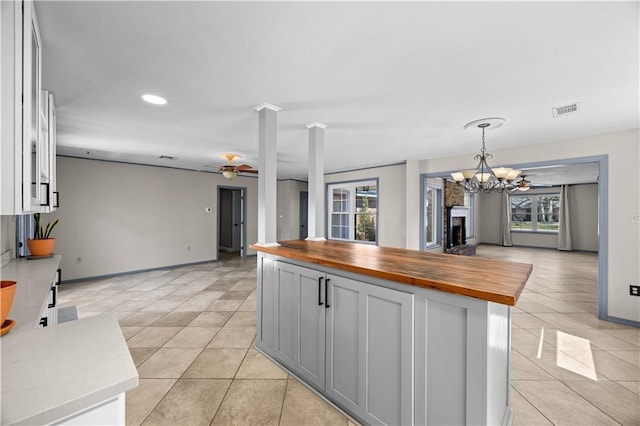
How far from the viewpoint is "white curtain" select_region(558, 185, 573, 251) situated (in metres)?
8.87

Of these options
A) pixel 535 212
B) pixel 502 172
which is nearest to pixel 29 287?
pixel 502 172

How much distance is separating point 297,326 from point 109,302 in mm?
3481

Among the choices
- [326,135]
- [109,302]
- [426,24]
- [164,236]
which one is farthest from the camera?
[164,236]

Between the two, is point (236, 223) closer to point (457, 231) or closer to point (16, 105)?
point (457, 231)

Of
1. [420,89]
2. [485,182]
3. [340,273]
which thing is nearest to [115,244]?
[340,273]

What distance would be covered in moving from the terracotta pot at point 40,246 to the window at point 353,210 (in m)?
5.44

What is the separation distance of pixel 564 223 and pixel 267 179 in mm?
10609

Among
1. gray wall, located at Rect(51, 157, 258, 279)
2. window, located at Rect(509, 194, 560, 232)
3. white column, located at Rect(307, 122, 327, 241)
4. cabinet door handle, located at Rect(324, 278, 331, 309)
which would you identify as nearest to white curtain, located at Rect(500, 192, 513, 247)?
window, located at Rect(509, 194, 560, 232)

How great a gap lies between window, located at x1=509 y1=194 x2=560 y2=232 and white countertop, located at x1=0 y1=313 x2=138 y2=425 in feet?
39.7

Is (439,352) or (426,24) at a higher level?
(426,24)

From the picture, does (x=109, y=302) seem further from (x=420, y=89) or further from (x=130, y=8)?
(x=420, y=89)

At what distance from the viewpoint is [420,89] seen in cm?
227

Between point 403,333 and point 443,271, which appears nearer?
point 403,333

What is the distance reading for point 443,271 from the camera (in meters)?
1.55
